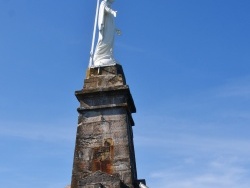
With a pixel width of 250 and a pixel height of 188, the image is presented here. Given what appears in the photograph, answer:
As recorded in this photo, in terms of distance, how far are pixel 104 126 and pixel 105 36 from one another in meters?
2.83

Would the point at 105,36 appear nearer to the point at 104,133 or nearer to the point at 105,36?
the point at 105,36

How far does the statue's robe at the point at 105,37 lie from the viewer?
434 inches

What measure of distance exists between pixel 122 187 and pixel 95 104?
8.21 feet

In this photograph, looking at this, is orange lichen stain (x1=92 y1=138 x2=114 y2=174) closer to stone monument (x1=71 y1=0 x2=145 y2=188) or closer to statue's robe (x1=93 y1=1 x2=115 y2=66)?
stone monument (x1=71 y1=0 x2=145 y2=188)

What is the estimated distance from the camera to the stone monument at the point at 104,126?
30.2 ft

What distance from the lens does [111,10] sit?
37.4 ft

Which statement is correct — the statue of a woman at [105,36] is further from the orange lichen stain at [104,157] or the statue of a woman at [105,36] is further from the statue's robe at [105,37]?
the orange lichen stain at [104,157]

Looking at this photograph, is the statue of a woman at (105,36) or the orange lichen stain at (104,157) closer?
the orange lichen stain at (104,157)

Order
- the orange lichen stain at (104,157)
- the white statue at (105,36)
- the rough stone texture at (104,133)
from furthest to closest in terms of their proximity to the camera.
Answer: the white statue at (105,36)
the orange lichen stain at (104,157)
the rough stone texture at (104,133)

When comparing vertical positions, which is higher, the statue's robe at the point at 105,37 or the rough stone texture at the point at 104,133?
the statue's robe at the point at 105,37

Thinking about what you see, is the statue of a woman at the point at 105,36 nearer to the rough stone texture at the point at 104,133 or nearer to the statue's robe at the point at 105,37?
the statue's robe at the point at 105,37

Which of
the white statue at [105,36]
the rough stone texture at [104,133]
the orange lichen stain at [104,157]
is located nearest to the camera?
the rough stone texture at [104,133]

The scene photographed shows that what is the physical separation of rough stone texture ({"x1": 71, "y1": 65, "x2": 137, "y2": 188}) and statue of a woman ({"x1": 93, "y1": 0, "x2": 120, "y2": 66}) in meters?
0.31

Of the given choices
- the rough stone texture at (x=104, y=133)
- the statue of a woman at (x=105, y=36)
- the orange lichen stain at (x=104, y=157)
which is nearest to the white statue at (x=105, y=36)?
the statue of a woman at (x=105, y=36)
